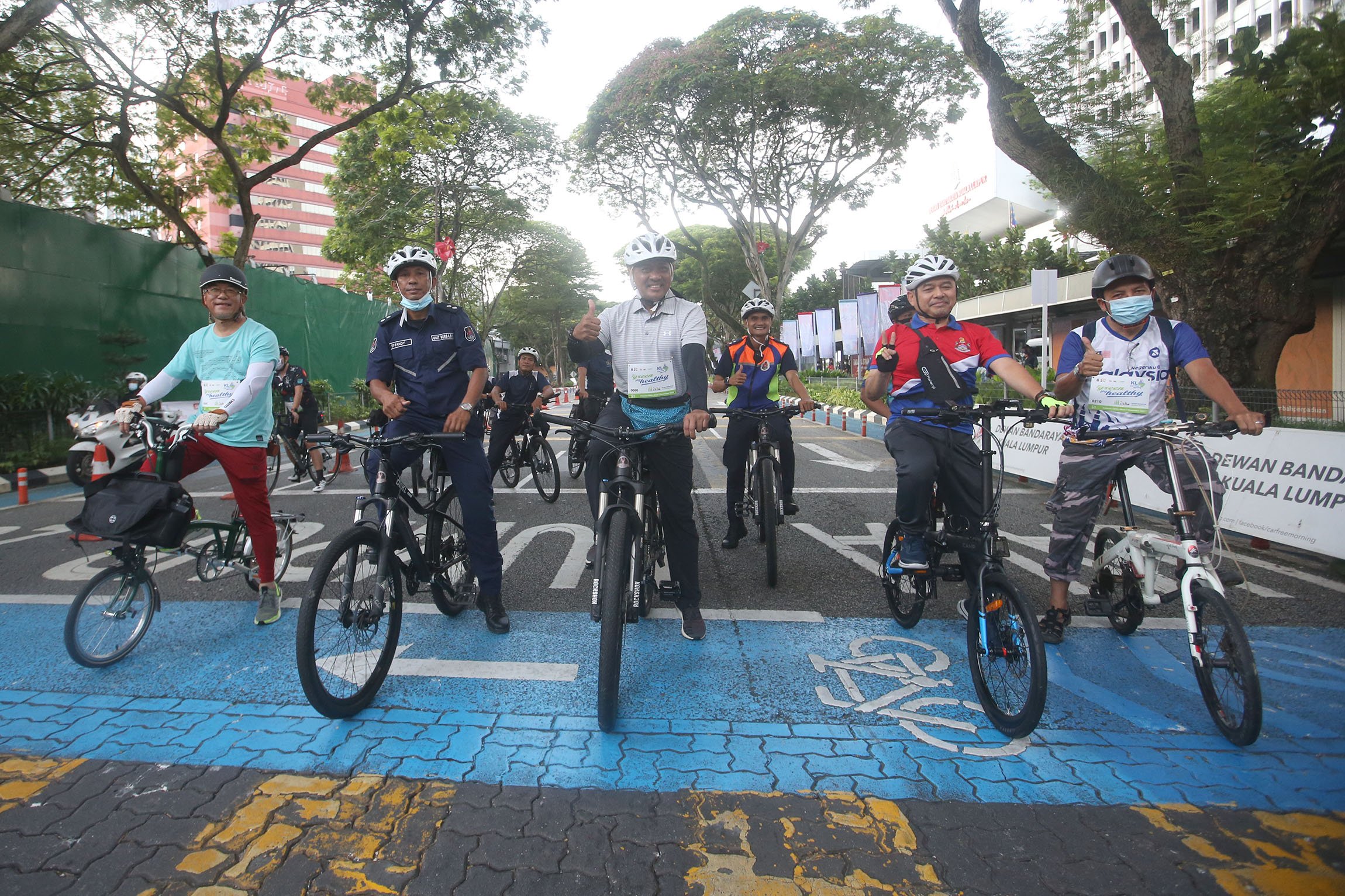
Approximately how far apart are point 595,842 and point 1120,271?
333 cm

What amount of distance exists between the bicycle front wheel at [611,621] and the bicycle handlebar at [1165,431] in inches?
87.0

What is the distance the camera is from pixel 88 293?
13.0m

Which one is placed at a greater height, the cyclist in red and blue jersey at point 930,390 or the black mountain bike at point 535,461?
the cyclist in red and blue jersey at point 930,390

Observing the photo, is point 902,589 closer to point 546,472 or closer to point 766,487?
point 766,487

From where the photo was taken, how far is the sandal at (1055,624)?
3.97m

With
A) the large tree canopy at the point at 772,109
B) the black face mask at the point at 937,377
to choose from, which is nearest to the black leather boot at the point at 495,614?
the black face mask at the point at 937,377

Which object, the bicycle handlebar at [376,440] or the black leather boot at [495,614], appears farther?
the black leather boot at [495,614]

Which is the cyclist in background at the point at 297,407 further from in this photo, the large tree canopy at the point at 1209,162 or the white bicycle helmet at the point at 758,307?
the large tree canopy at the point at 1209,162

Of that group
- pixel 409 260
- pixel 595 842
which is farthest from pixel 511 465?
pixel 595 842

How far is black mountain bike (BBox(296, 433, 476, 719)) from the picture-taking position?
9.61 ft

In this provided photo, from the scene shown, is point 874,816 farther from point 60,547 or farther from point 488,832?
point 60,547

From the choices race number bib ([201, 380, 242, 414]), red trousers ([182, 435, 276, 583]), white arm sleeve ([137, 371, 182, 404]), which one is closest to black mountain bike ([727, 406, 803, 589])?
red trousers ([182, 435, 276, 583])

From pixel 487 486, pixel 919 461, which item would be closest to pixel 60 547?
pixel 487 486

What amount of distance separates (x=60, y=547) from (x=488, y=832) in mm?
5797
